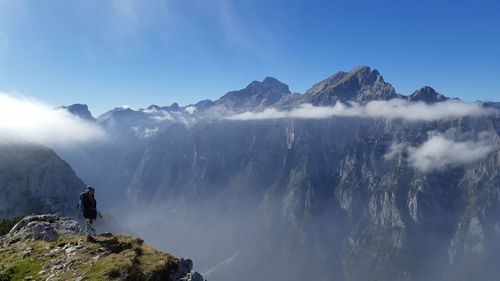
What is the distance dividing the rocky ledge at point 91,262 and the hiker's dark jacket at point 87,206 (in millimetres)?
2657

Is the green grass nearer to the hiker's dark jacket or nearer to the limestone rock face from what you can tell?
the hiker's dark jacket

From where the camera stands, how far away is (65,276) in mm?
29531

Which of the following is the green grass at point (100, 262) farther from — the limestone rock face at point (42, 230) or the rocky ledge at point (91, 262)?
the limestone rock face at point (42, 230)

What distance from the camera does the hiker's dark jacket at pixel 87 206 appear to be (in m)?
40.2

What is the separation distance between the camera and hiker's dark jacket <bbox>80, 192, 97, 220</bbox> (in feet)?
132

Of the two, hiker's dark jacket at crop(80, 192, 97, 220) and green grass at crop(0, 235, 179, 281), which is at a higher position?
hiker's dark jacket at crop(80, 192, 97, 220)

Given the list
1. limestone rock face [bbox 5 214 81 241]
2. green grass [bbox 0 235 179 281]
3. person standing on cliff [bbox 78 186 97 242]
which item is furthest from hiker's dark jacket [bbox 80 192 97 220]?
limestone rock face [bbox 5 214 81 241]

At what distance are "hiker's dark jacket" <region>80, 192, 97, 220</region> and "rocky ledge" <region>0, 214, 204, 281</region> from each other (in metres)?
2.66

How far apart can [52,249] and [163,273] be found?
14120 mm

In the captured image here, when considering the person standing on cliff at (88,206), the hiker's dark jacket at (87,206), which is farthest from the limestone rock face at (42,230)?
the hiker's dark jacket at (87,206)

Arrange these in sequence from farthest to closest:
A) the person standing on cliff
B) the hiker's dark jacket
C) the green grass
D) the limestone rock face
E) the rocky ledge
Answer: the limestone rock face, the hiker's dark jacket, the person standing on cliff, the rocky ledge, the green grass

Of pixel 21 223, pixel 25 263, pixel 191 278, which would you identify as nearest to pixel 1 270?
pixel 25 263

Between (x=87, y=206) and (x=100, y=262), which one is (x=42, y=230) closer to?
(x=87, y=206)

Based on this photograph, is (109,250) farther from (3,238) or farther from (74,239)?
(3,238)
